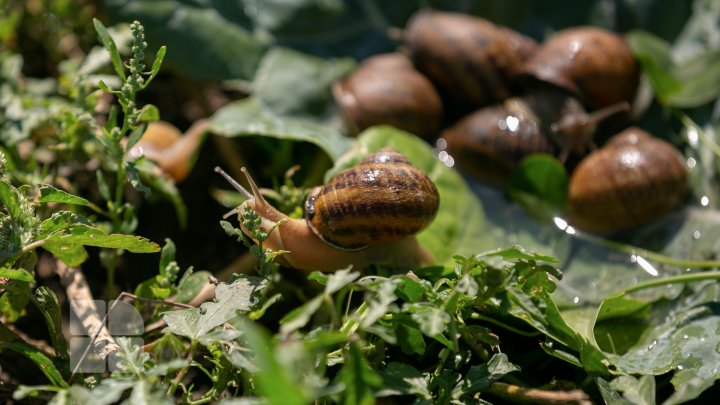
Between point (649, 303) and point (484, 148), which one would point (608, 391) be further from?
point (484, 148)

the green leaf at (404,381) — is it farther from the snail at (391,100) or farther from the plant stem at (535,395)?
the snail at (391,100)

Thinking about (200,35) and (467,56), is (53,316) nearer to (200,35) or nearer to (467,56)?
(200,35)

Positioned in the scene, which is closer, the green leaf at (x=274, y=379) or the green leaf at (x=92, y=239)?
the green leaf at (x=274, y=379)

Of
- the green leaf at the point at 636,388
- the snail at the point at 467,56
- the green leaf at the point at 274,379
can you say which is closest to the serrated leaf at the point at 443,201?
the snail at the point at 467,56

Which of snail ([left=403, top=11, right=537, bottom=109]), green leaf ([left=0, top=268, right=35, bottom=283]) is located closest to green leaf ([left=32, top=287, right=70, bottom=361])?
green leaf ([left=0, top=268, right=35, bottom=283])

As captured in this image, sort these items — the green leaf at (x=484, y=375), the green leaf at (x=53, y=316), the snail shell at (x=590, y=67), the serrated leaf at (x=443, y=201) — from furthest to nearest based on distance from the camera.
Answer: the snail shell at (x=590, y=67) < the serrated leaf at (x=443, y=201) < the green leaf at (x=53, y=316) < the green leaf at (x=484, y=375)

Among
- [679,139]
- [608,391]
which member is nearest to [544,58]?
[679,139]

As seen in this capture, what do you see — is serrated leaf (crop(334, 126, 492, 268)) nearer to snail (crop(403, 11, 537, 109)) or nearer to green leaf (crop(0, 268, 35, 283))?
snail (crop(403, 11, 537, 109))
